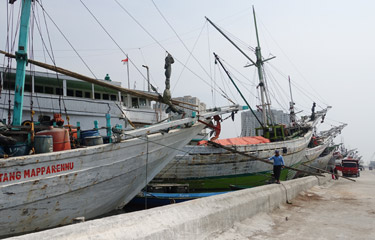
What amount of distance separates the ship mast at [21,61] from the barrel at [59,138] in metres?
1.97

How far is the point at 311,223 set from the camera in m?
5.37

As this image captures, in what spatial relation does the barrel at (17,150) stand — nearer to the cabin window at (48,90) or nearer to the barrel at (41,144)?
the barrel at (41,144)

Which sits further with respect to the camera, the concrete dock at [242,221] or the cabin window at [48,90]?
the cabin window at [48,90]

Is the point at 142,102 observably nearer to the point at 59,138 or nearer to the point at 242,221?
the point at 59,138

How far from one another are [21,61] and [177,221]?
23.4ft

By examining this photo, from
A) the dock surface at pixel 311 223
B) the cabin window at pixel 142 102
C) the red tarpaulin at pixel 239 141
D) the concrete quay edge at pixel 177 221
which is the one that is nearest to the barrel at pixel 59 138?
the concrete quay edge at pixel 177 221

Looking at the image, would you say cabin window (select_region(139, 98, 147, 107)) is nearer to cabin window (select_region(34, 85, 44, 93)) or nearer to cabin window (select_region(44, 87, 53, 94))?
cabin window (select_region(44, 87, 53, 94))

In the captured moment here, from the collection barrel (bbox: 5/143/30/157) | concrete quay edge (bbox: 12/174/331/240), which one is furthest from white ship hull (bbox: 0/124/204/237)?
concrete quay edge (bbox: 12/174/331/240)

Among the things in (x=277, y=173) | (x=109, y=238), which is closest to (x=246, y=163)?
(x=277, y=173)

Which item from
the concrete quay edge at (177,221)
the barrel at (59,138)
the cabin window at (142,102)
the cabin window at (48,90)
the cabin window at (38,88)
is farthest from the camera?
the cabin window at (142,102)

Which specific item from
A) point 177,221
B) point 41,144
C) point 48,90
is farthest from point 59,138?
point 48,90

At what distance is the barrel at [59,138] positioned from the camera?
6652 mm

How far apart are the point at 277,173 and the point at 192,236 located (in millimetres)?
5577

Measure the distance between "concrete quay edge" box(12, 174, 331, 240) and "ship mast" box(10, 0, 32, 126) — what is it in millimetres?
6005
